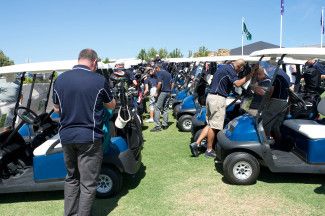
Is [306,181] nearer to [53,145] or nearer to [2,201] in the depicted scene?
[53,145]

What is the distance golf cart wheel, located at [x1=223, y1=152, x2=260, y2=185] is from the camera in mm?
4637

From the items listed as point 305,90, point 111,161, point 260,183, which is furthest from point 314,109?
point 111,161

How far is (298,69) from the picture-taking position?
314 inches

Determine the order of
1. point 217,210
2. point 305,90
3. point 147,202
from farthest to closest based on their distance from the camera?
point 305,90 < point 147,202 < point 217,210

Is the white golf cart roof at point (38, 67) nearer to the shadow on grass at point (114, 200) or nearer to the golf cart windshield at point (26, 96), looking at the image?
the golf cart windshield at point (26, 96)

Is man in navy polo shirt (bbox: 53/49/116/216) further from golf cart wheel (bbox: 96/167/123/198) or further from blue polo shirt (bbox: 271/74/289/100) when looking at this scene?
blue polo shirt (bbox: 271/74/289/100)

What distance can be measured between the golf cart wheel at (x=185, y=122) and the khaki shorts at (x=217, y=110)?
2.33 m

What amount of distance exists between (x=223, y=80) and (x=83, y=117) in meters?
2.94

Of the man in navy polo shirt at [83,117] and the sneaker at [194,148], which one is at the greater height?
the man in navy polo shirt at [83,117]

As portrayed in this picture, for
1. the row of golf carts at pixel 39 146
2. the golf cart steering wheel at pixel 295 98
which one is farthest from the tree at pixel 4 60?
the golf cart steering wheel at pixel 295 98

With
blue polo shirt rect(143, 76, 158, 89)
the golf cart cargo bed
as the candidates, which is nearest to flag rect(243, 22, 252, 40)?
blue polo shirt rect(143, 76, 158, 89)

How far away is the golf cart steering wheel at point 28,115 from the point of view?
173 inches

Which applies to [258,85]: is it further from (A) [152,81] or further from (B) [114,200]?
(A) [152,81]

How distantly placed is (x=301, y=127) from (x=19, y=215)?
3697 mm
